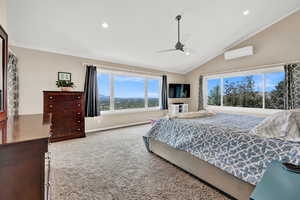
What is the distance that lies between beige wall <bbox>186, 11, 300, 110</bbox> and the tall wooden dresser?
16.8ft

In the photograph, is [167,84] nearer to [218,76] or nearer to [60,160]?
[218,76]

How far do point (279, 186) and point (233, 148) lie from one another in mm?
762

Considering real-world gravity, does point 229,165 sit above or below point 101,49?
below

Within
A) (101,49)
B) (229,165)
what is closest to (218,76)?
(101,49)

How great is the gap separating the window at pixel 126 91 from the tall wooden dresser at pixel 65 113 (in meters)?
0.92

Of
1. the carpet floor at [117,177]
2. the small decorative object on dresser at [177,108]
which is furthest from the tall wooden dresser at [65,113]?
the small decorative object on dresser at [177,108]

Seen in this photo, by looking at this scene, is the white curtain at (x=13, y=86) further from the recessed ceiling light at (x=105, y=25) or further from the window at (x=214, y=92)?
the window at (x=214, y=92)

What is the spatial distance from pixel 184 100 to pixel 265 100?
3.14 m

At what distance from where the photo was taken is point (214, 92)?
240 inches

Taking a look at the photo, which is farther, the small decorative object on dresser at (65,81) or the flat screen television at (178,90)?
the flat screen television at (178,90)

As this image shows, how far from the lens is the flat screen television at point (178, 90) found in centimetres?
659

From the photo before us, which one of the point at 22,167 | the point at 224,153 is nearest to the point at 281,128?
the point at 224,153

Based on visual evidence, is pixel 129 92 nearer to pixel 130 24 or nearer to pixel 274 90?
pixel 130 24

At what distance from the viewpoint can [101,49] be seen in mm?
4277
